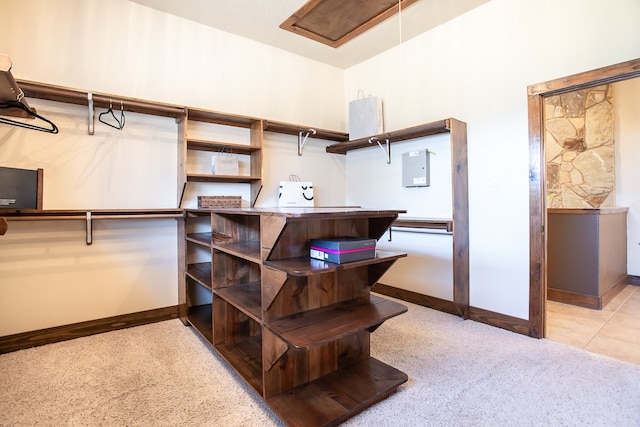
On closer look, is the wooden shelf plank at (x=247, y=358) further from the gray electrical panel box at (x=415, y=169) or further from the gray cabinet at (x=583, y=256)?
the gray cabinet at (x=583, y=256)

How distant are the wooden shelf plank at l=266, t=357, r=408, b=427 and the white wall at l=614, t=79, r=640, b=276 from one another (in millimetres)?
3993

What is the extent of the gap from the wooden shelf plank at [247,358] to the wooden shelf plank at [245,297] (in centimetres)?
38

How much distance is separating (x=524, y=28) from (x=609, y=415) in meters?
2.64

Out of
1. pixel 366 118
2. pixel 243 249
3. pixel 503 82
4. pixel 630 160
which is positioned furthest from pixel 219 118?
pixel 630 160

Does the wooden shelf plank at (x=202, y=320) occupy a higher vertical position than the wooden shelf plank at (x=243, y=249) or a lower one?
lower

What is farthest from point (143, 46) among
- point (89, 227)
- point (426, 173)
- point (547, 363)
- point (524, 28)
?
point (547, 363)

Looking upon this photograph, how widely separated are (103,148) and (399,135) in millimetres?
2690

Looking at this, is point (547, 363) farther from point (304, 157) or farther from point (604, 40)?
point (304, 157)

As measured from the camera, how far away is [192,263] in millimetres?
3018

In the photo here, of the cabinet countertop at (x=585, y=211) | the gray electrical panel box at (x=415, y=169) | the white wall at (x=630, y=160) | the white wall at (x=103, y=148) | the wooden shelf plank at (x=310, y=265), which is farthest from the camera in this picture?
the white wall at (x=630, y=160)

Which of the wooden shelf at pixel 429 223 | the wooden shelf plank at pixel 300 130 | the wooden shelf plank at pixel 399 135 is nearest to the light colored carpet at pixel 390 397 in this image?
the wooden shelf at pixel 429 223

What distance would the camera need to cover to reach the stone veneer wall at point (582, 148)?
13.1 ft

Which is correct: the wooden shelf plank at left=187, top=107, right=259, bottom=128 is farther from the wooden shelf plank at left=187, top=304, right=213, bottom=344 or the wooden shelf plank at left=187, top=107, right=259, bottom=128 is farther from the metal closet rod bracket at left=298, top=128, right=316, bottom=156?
the wooden shelf plank at left=187, top=304, right=213, bottom=344

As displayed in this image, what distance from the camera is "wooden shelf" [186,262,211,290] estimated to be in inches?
92.9
